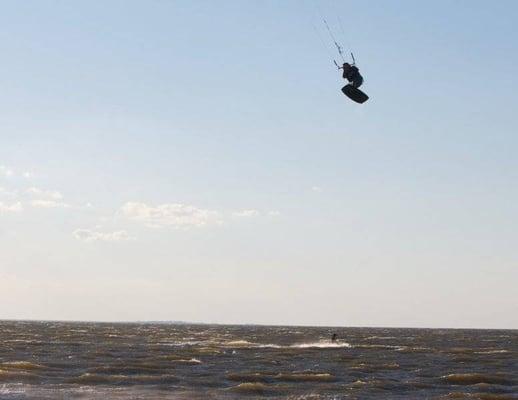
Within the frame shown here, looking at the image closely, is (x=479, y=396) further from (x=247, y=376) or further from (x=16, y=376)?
(x=16, y=376)

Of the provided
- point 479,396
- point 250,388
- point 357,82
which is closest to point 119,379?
point 250,388

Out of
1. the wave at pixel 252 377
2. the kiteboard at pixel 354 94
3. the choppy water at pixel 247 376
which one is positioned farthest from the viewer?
the wave at pixel 252 377

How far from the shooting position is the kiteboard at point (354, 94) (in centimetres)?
2034

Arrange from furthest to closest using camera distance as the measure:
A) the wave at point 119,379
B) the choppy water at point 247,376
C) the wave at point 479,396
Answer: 1. the wave at point 119,379
2. the choppy water at point 247,376
3. the wave at point 479,396

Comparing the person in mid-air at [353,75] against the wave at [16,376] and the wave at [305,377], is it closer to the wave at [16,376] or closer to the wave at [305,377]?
the wave at [305,377]

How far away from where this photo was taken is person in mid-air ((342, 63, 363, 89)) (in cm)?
2116

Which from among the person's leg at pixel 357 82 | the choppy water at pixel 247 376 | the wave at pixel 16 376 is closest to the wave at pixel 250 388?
the choppy water at pixel 247 376

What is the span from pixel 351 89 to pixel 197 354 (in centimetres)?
3643

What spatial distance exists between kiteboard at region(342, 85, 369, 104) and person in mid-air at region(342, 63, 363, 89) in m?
0.34

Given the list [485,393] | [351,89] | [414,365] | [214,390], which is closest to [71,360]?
[214,390]

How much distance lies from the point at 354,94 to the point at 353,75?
1143mm

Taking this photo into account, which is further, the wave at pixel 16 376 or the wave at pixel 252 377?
the wave at pixel 252 377

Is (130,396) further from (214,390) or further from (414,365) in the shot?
(414,365)

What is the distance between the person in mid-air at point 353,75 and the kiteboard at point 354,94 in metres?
0.34
